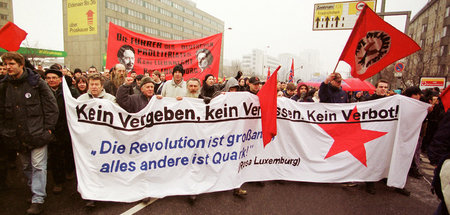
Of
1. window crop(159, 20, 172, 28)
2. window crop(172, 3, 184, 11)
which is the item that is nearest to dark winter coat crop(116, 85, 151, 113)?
window crop(159, 20, 172, 28)

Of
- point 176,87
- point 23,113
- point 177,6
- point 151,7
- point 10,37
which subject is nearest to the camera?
point 23,113

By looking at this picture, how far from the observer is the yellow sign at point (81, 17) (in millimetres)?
48938

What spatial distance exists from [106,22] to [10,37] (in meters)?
52.6

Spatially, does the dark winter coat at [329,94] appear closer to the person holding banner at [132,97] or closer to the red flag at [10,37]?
the person holding banner at [132,97]

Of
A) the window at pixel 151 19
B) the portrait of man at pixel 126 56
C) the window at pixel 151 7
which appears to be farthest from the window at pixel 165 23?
the portrait of man at pixel 126 56

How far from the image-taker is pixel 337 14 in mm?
11773

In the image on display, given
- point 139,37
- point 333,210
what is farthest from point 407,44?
point 139,37

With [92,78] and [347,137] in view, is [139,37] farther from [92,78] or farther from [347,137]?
[347,137]

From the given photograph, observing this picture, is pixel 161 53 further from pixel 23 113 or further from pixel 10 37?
pixel 23 113

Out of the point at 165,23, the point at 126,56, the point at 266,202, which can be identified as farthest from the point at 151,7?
the point at 266,202

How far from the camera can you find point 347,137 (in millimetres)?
4195

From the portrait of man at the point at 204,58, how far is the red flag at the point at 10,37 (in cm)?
368

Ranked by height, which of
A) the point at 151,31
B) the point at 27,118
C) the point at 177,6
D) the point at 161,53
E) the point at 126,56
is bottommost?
the point at 27,118

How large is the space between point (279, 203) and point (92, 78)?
11.0ft
